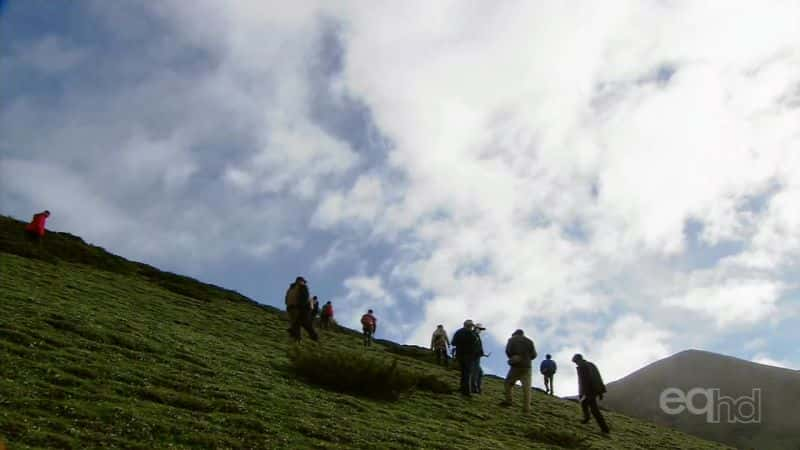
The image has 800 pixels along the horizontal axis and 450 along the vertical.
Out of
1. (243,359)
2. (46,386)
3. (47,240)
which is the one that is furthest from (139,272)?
(46,386)

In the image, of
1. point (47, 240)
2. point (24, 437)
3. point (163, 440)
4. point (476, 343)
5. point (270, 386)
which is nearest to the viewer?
point (24, 437)

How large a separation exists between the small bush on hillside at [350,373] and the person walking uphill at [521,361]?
4.49m

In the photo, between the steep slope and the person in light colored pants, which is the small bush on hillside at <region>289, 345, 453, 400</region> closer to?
the person in light colored pants

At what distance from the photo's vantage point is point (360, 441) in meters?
11.5

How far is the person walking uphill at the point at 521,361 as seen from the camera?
21.2m

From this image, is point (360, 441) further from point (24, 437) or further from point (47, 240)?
point (47, 240)

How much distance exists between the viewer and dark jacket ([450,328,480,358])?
21.8 m

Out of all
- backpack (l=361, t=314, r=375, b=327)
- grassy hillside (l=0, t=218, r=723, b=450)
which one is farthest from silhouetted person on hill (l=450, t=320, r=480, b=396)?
backpack (l=361, t=314, r=375, b=327)

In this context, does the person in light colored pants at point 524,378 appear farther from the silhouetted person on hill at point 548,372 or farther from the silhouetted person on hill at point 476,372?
the silhouetted person on hill at point 548,372

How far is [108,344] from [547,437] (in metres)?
10.8

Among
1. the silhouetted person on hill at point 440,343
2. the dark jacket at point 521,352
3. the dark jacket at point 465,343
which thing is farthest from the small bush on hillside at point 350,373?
the silhouetted person on hill at point 440,343

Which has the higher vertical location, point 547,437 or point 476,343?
point 476,343

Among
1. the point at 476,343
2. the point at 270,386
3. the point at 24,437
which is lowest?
the point at 24,437

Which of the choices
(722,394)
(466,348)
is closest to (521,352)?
(466,348)
